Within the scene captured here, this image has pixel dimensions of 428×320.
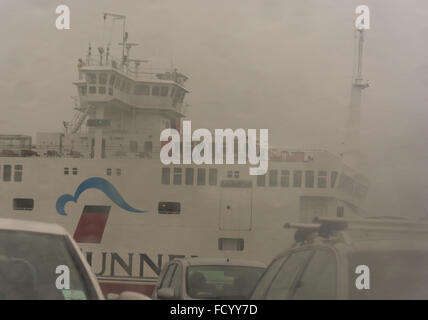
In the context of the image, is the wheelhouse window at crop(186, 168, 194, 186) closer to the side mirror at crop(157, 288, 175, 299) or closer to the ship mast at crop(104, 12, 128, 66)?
the side mirror at crop(157, 288, 175, 299)

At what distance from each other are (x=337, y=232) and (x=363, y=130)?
2.89 feet

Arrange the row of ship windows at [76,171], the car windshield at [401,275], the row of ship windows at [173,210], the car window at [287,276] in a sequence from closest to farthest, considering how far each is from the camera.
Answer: the car window at [287,276], the car windshield at [401,275], the row of ship windows at [173,210], the row of ship windows at [76,171]

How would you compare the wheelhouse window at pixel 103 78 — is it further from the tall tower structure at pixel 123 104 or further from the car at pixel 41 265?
the car at pixel 41 265

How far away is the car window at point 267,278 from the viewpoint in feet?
14.8

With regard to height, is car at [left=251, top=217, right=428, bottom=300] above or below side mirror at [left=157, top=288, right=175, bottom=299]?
above

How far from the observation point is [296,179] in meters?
4.60


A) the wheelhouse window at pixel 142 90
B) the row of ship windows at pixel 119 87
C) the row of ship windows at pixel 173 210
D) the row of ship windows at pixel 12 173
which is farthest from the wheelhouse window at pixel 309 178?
the row of ship windows at pixel 12 173

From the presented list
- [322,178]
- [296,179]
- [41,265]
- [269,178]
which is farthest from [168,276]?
[322,178]

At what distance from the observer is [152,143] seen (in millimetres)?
4668

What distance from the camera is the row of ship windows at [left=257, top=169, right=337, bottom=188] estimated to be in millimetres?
4562

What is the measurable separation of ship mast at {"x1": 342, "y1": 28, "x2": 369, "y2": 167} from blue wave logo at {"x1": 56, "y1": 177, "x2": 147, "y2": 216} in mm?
1569

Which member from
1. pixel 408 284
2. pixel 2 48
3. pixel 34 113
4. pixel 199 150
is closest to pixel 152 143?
pixel 199 150

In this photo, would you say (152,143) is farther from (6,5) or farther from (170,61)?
(6,5)

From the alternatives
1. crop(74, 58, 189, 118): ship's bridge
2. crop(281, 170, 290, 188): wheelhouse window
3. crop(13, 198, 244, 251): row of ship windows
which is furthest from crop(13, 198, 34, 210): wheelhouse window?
crop(281, 170, 290, 188): wheelhouse window
